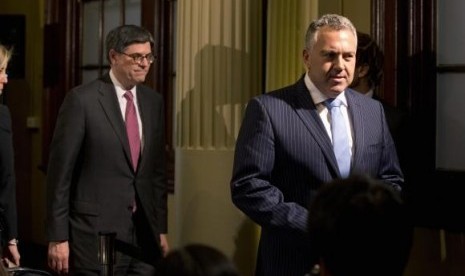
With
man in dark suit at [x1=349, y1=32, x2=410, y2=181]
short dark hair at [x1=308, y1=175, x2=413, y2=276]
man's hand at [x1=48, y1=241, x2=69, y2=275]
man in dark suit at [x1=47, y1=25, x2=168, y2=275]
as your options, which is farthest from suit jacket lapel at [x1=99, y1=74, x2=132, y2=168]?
short dark hair at [x1=308, y1=175, x2=413, y2=276]

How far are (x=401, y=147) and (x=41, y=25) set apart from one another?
4469 millimetres

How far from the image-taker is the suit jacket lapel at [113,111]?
10.3 ft

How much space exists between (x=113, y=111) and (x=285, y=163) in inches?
39.1

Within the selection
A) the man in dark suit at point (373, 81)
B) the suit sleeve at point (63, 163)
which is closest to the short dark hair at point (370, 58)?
the man in dark suit at point (373, 81)

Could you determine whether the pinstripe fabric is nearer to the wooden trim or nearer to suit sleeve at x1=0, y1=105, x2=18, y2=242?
the wooden trim

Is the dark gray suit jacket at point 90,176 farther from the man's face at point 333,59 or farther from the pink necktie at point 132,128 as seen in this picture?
the man's face at point 333,59

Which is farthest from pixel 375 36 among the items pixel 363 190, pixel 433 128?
pixel 363 190

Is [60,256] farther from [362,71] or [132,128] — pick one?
[362,71]

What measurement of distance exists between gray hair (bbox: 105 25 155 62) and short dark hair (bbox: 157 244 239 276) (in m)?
2.03

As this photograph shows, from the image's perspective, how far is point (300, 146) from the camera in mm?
2354

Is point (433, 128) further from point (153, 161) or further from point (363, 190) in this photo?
point (363, 190)

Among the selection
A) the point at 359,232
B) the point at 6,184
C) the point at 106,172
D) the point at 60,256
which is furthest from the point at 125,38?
the point at 359,232

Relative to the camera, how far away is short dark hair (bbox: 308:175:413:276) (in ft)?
4.52

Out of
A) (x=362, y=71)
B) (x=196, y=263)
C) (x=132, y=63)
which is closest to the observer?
(x=196, y=263)
